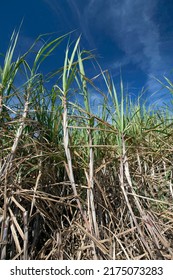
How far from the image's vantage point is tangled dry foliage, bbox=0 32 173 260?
919mm

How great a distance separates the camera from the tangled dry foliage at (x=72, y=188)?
919mm

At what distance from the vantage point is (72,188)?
0.97 meters

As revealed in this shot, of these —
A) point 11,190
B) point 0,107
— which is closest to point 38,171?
point 11,190
